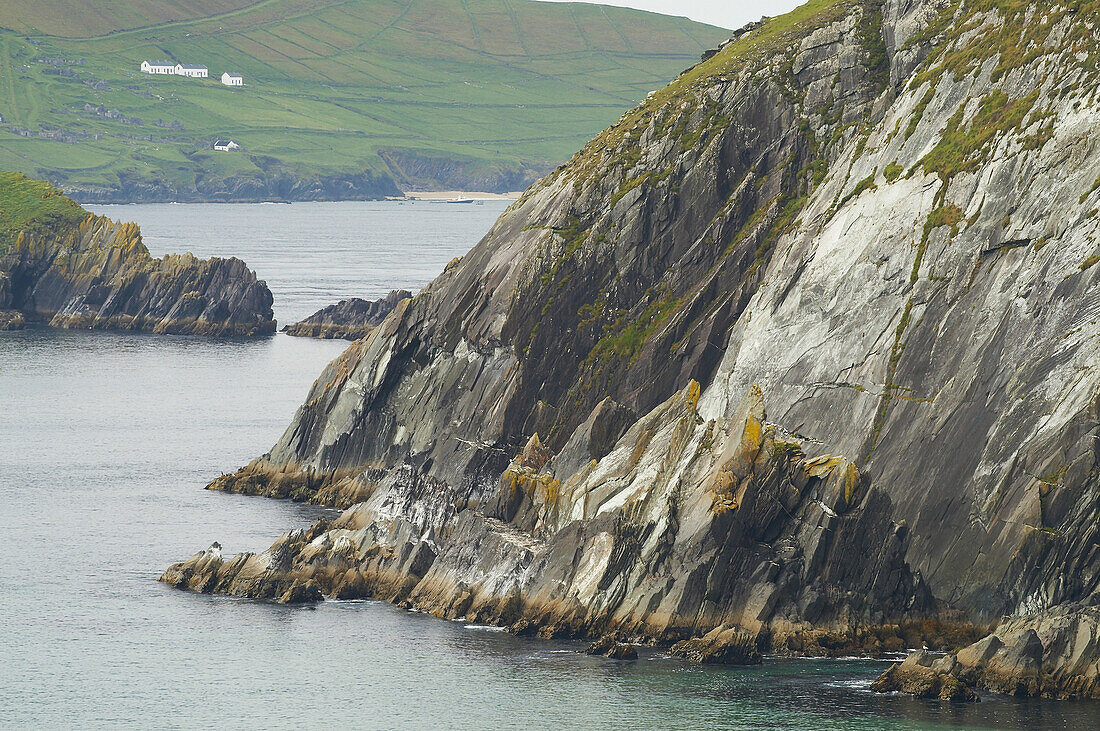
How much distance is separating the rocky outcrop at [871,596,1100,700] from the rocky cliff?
4.29 metres

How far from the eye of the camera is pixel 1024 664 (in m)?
61.3

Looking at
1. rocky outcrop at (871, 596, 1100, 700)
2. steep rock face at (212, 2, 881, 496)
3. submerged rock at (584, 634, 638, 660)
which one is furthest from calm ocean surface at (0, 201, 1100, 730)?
steep rock face at (212, 2, 881, 496)

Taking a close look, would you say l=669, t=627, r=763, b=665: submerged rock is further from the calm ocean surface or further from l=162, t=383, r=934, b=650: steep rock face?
the calm ocean surface

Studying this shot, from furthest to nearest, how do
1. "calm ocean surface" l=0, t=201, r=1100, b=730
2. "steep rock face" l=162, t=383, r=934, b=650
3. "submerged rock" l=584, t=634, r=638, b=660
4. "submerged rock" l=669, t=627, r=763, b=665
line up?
"steep rock face" l=162, t=383, r=934, b=650, "submerged rock" l=584, t=634, r=638, b=660, "submerged rock" l=669, t=627, r=763, b=665, "calm ocean surface" l=0, t=201, r=1100, b=730

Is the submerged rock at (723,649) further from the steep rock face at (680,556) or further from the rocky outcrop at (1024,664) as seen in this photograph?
the rocky outcrop at (1024,664)

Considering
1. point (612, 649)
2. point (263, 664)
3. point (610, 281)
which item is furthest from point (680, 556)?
point (610, 281)

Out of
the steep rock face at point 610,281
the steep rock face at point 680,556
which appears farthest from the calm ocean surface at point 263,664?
the steep rock face at point 610,281

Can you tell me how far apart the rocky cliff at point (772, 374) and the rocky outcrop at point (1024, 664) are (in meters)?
4.29

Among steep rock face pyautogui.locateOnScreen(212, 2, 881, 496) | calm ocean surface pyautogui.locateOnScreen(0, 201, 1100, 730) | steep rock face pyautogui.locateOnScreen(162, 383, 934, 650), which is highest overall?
steep rock face pyautogui.locateOnScreen(212, 2, 881, 496)

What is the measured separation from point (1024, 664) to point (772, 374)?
25.4 meters

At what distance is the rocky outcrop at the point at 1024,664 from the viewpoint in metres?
60.5

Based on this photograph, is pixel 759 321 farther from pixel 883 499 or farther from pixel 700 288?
pixel 883 499

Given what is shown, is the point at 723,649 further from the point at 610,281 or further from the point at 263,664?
the point at 610,281

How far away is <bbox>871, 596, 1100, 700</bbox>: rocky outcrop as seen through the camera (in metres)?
60.5
